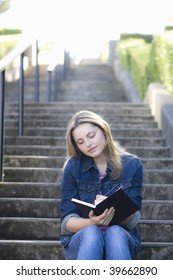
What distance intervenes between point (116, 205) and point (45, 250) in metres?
0.97

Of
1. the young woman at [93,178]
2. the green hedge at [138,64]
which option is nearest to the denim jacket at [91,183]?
the young woman at [93,178]

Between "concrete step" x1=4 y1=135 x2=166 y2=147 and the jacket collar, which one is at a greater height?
the jacket collar

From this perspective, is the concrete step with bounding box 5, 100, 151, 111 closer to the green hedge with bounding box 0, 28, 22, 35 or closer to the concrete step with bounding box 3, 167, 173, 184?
the concrete step with bounding box 3, 167, 173, 184

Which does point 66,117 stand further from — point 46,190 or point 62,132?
point 46,190

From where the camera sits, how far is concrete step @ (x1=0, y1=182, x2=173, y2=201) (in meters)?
5.82

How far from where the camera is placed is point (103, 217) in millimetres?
4043

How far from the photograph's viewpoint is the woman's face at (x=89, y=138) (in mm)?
4242

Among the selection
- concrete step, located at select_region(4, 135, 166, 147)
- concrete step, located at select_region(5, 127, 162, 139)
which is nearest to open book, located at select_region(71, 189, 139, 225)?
concrete step, located at select_region(4, 135, 166, 147)

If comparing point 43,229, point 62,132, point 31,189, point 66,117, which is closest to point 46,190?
point 31,189

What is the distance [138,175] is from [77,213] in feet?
1.40

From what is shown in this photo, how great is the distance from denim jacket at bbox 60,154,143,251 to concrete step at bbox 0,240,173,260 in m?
0.52
